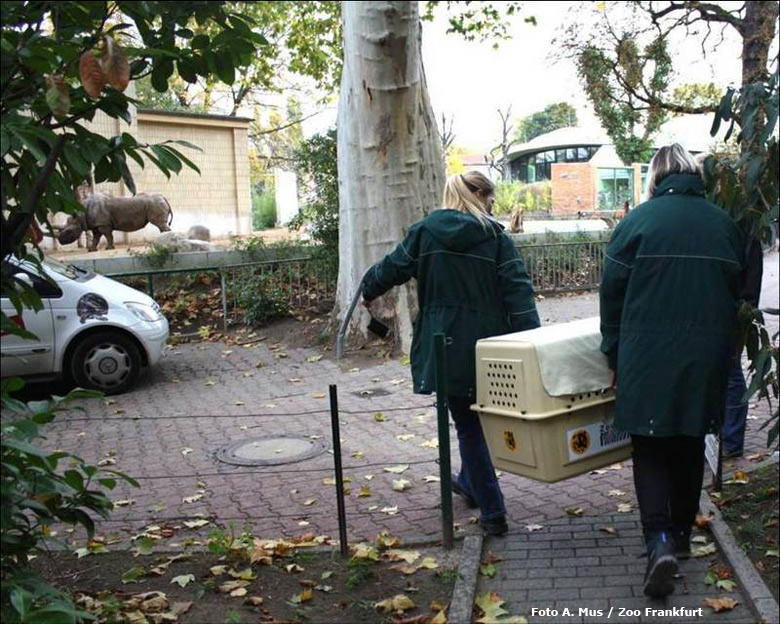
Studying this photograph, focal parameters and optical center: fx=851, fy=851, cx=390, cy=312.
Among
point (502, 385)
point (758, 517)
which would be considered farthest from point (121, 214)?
point (758, 517)

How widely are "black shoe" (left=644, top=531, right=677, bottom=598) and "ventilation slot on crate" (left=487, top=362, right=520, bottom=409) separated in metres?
0.87

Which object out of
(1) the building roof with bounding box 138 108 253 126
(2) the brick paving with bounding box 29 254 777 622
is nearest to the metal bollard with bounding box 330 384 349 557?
(2) the brick paving with bounding box 29 254 777 622

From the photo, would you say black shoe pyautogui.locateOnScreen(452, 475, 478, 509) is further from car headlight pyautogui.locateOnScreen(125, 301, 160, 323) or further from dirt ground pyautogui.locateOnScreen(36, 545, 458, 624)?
car headlight pyautogui.locateOnScreen(125, 301, 160, 323)

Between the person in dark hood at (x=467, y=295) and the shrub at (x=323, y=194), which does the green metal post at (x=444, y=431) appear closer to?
the person in dark hood at (x=467, y=295)

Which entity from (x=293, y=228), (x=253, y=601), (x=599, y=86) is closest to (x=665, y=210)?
(x=253, y=601)

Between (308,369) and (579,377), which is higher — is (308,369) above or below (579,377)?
below

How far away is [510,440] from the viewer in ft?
13.7

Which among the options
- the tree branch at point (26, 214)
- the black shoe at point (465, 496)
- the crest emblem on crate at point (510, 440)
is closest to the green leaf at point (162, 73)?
the tree branch at point (26, 214)

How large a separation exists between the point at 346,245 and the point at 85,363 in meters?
3.69

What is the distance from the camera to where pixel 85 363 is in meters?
9.16

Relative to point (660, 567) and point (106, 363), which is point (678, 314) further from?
point (106, 363)

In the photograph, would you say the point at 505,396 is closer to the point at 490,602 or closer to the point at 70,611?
the point at 490,602

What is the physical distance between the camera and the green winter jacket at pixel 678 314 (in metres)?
3.65

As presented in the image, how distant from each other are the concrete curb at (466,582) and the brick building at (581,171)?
24.0 meters
